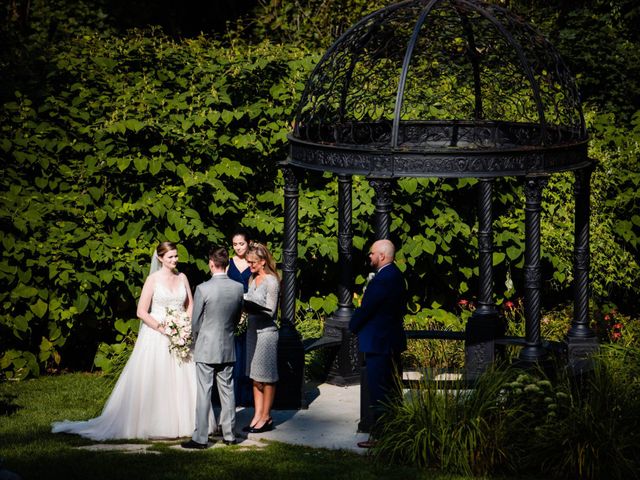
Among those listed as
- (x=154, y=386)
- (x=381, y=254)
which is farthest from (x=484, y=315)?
(x=154, y=386)

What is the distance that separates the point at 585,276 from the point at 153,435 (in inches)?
182

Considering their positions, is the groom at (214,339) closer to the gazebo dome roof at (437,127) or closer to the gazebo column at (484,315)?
the gazebo dome roof at (437,127)

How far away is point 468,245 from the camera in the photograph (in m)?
14.3

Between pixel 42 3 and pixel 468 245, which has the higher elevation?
pixel 42 3

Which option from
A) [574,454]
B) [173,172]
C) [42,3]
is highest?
[42,3]

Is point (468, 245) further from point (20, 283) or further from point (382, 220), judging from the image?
point (20, 283)

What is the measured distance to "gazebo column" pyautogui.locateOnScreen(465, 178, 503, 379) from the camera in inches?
496

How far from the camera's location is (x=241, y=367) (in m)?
11.5

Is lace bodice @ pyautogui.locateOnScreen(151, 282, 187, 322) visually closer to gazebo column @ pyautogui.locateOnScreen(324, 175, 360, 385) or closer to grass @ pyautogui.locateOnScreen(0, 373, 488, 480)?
grass @ pyautogui.locateOnScreen(0, 373, 488, 480)

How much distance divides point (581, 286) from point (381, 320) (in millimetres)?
2919

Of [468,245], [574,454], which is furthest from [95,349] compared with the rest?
[574,454]

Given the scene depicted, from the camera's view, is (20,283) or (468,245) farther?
(468,245)

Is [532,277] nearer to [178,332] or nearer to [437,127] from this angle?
[437,127]

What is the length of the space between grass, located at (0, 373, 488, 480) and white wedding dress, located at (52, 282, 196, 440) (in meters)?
0.26
